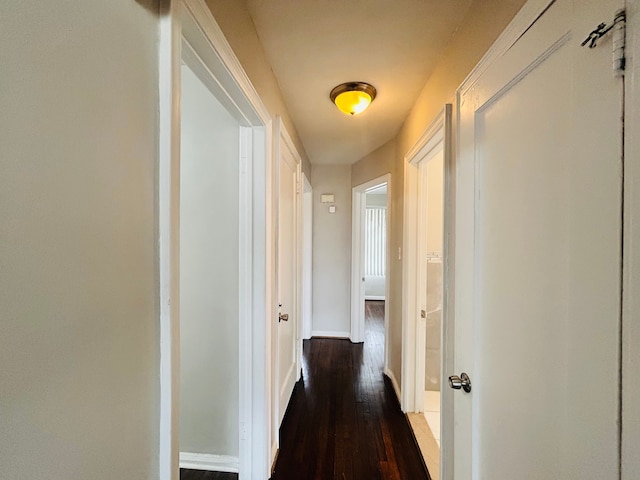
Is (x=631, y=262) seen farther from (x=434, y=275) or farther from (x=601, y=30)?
(x=434, y=275)

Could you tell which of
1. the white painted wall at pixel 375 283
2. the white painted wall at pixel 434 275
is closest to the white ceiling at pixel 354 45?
the white painted wall at pixel 434 275

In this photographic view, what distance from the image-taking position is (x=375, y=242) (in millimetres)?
7336

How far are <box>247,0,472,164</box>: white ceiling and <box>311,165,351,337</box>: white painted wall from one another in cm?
170

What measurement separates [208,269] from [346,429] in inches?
61.0

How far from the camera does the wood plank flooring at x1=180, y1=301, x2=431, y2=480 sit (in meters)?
1.82

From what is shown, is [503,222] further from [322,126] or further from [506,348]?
[322,126]

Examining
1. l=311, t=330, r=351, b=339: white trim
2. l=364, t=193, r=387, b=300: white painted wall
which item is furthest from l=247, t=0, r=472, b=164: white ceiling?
l=364, t=193, r=387, b=300: white painted wall

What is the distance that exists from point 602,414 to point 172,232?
963mm

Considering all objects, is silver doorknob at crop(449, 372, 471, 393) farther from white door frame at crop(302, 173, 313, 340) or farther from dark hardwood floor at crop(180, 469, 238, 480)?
white door frame at crop(302, 173, 313, 340)

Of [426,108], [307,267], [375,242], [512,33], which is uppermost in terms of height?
[426,108]

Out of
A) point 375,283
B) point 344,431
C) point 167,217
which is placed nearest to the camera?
point 167,217

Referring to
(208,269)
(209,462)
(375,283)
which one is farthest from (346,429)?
(375,283)

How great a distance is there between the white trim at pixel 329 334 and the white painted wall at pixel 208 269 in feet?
7.95

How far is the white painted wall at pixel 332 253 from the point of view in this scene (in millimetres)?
4137
